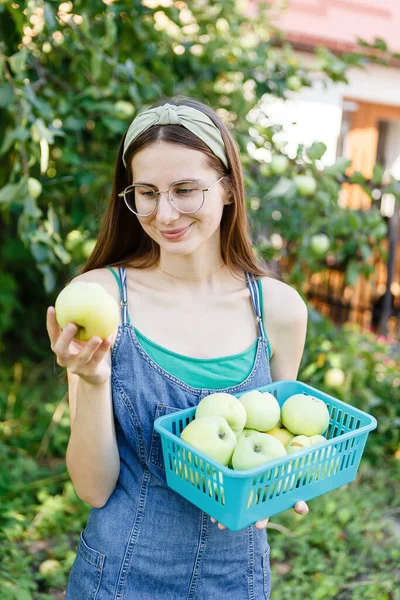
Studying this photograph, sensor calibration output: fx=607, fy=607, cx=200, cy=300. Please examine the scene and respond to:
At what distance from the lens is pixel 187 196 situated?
130 cm

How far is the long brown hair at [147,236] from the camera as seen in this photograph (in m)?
1.44

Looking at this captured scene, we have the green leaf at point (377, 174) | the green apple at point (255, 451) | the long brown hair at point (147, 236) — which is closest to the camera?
the green apple at point (255, 451)

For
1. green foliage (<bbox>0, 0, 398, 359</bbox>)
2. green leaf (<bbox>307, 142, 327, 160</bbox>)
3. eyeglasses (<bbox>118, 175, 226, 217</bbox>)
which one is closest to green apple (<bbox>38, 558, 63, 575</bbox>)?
green foliage (<bbox>0, 0, 398, 359</bbox>)

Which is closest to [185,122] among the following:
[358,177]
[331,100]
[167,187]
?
[167,187]

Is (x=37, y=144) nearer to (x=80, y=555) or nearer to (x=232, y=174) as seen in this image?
(x=232, y=174)

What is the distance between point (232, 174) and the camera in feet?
4.71

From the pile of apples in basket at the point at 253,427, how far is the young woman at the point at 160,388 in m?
0.10

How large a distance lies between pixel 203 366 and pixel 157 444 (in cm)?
20

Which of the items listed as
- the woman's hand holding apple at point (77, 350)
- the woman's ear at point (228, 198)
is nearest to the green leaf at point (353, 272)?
the woman's ear at point (228, 198)

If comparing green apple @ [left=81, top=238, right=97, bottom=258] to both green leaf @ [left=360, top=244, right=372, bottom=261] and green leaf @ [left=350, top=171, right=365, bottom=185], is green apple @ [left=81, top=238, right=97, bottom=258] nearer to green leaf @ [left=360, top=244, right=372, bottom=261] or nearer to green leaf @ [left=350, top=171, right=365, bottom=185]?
green leaf @ [left=350, top=171, right=365, bottom=185]

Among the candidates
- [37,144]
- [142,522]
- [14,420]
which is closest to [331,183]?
[37,144]

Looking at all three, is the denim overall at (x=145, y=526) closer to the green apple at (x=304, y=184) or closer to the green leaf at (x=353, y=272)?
the green apple at (x=304, y=184)

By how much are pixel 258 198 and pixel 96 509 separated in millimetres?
1801

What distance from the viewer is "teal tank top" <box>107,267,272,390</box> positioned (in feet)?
4.35
